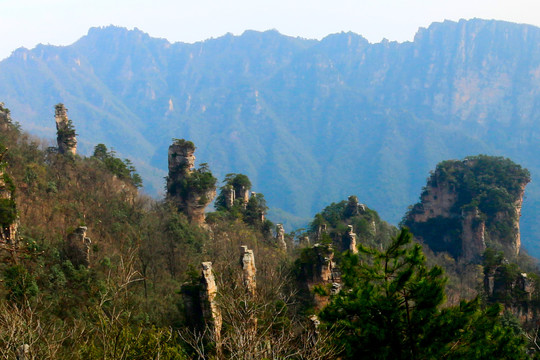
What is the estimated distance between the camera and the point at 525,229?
14025cm

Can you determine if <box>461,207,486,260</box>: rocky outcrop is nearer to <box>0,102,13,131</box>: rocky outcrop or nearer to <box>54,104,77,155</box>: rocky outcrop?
<box>54,104,77,155</box>: rocky outcrop

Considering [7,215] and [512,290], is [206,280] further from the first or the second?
[512,290]

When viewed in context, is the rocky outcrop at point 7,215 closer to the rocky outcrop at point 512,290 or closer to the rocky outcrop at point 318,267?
the rocky outcrop at point 318,267

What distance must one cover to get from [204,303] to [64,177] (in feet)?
79.2

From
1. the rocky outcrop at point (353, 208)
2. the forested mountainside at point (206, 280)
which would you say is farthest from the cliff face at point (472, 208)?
the rocky outcrop at point (353, 208)

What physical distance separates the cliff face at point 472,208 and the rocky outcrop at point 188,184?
4003cm

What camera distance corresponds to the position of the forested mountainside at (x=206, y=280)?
12.8 m

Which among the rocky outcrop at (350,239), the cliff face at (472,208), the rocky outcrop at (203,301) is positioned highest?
the cliff face at (472,208)

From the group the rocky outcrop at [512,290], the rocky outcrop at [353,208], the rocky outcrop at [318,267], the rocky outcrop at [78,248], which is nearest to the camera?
the rocky outcrop at [78,248]

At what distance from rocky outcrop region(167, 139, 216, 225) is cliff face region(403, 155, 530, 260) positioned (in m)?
40.0

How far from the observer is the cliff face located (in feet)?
220

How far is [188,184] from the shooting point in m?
46.1

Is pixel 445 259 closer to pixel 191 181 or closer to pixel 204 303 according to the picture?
pixel 191 181

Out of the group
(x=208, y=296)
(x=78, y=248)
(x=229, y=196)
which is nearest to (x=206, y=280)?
(x=208, y=296)
